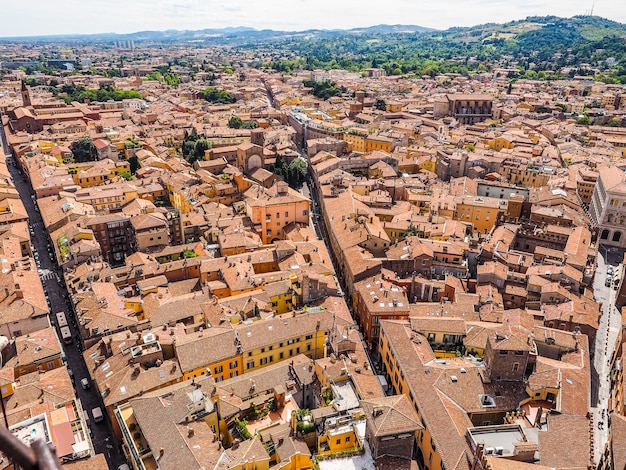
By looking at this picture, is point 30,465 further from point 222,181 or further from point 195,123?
point 195,123

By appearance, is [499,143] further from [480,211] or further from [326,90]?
[326,90]

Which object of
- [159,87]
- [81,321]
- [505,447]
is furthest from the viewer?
[159,87]

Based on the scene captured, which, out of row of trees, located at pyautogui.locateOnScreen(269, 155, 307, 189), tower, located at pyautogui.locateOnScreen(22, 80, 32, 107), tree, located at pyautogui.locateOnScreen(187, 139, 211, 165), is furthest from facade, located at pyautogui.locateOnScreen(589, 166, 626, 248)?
tower, located at pyautogui.locateOnScreen(22, 80, 32, 107)

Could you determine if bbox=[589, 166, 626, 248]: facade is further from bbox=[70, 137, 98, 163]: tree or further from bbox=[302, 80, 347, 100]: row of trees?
bbox=[302, 80, 347, 100]: row of trees

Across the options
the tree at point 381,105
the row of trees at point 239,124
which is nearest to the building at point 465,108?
the tree at point 381,105

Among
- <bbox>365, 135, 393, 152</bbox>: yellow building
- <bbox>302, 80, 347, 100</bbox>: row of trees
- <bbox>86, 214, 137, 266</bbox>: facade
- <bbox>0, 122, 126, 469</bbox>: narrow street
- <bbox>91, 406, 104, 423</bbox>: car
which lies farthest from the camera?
<bbox>302, 80, 347, 100</bbox>: row of trees

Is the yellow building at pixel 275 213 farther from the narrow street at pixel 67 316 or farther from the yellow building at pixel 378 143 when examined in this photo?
the yellow building at pixel 378 143

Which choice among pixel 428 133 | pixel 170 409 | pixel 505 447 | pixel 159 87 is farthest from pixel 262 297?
pixel 159 87
